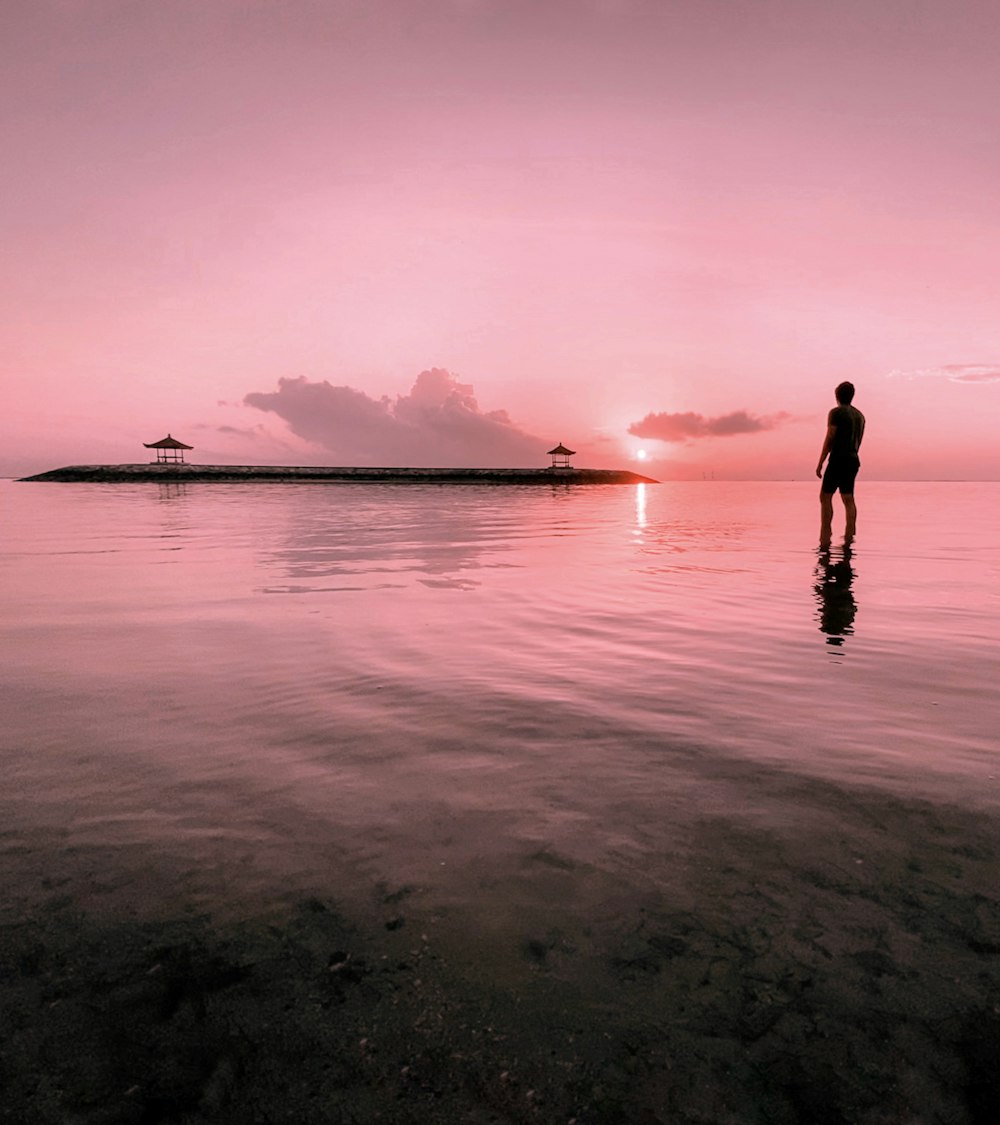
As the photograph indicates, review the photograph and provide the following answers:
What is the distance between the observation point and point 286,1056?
1.35 meters

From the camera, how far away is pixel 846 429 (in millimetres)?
11422

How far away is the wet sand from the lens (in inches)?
49.3

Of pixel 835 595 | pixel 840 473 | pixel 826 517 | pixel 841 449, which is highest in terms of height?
pixel 841 449

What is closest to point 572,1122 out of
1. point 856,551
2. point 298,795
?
point 298,795

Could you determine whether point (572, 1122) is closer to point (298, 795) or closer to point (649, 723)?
point (298, 795)

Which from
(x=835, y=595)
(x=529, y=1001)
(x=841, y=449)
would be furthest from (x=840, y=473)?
(x=529, y=1001)

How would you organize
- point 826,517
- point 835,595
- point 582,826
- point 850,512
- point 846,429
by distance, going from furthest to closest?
point 850,512 < point 826,517 < point 846,429 < point 835,595 < point 582,826

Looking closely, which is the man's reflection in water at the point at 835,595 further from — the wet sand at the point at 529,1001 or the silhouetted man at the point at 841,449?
the wet sand at the point at 529,1001

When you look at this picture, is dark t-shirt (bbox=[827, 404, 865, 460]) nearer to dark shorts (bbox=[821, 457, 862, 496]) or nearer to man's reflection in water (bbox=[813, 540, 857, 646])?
dark shorts (bbox=[821, 457, 862, 496])

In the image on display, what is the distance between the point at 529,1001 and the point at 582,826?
77 centimetres

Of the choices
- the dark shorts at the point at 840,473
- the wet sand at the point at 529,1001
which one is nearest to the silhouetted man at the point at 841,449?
the dark shorts at the point at 840,473

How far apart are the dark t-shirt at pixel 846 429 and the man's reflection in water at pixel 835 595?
1.91 meters

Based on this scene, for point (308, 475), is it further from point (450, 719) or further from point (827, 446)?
point (450, 719)

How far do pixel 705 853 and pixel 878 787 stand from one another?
88 centimetres
